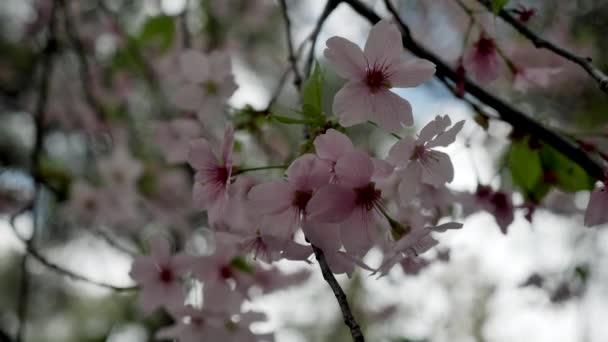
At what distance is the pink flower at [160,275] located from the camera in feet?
3.59

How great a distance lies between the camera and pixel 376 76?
2.51 feet

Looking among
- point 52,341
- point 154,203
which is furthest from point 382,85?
point 52,341

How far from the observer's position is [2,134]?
4.27m

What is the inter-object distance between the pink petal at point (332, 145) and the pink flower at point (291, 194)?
1 centimetres

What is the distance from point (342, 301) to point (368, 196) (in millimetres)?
168

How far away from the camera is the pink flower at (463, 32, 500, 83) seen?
101 centimetres

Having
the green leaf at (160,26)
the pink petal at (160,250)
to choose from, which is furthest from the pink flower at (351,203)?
the green leaf at (160,26)

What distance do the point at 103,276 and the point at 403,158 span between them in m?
1.80

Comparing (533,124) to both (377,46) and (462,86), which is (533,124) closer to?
(462,86)

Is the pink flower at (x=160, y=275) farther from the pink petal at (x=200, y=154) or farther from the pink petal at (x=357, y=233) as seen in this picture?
the pink petal at (x=357, y=233)

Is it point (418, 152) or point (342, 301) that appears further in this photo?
point (418, 152)

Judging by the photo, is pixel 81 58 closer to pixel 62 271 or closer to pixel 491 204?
pixel 62 271

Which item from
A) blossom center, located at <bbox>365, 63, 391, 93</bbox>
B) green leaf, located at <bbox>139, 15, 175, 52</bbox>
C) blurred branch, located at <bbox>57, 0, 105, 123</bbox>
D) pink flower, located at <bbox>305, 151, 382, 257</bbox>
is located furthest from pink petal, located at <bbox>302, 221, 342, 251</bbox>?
blurred branch, located at <bbox>57, 0, 105, 123</bbox>

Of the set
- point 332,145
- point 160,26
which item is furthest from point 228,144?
point 160,26
